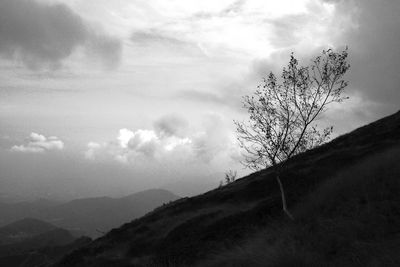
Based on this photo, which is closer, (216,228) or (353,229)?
(353,229)

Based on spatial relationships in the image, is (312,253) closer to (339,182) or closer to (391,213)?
(391,213)

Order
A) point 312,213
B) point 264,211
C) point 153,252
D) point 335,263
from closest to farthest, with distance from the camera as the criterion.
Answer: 1. point 335,263
2. point 312,213
3. point 264,211
4. point 153,252

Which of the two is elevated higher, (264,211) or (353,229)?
(264,211)

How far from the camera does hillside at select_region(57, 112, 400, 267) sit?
1240 cm

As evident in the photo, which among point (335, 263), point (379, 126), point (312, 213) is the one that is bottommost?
point (335, 263)

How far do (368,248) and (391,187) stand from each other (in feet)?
21.9

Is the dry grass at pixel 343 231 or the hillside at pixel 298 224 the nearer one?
the dry grass at pixel 343 231

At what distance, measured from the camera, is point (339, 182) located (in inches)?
835

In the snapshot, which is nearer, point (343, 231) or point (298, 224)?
point (343, 231)

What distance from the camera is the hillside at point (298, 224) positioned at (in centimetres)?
1240

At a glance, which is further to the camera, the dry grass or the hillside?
the hillside

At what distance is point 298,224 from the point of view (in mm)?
17188

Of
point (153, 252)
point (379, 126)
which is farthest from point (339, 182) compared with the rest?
point (379, 126)

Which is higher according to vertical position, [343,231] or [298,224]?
[298,224]
